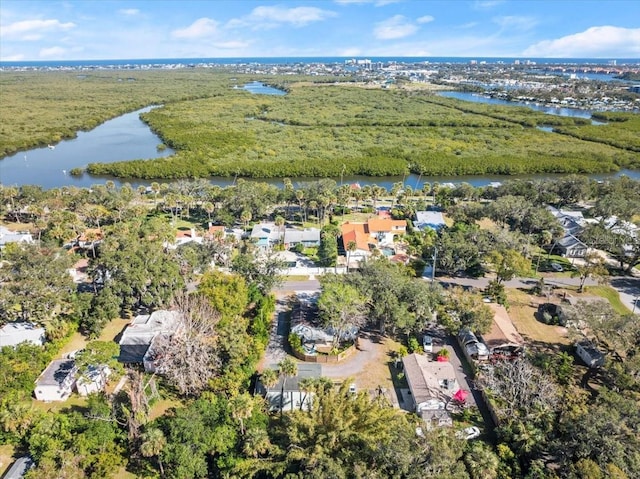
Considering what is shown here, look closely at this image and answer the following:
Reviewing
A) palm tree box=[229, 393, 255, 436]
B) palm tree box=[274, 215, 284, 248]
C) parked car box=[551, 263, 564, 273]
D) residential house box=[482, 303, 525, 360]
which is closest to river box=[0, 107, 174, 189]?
palm tree box=[274, 215, 284, 248]

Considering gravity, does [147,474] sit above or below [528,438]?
below

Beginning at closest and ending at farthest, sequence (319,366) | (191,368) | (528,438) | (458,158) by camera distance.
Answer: (528,438)
(191,368)
(319,366)
(458,158)

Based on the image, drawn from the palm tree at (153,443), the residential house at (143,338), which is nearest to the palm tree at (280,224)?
the residential house at (143,338)

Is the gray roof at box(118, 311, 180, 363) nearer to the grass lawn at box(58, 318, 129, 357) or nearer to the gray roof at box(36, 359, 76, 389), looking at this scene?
the grass lawn at box(58, 318, 129, 357)

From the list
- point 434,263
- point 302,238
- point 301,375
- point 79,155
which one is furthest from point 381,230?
point 79,155

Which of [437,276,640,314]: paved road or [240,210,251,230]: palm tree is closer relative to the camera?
[437,276,640,314]: paved road

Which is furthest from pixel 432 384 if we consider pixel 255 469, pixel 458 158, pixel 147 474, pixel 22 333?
pixel 458 158

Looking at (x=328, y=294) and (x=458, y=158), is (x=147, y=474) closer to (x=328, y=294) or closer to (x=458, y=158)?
(x=328, y=294)
